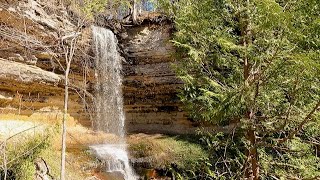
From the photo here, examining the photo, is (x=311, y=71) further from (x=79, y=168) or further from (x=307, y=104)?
(x=79, y=168)

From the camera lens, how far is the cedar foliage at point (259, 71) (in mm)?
3705

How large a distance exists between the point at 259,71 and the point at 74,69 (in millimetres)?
11859

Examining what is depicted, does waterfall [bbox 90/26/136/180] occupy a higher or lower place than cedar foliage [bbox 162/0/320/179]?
lower

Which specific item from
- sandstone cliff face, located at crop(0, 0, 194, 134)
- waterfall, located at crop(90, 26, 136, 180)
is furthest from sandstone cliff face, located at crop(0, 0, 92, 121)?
waterfall, located at crop(90, 26, 136, 180)

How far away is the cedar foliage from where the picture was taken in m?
3.71

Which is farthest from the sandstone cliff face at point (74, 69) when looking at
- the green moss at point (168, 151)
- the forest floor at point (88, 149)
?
the green moss at point (168, 151)

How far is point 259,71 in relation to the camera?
184 inches

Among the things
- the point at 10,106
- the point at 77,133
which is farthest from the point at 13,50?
the point at 77,133

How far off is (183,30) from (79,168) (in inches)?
272

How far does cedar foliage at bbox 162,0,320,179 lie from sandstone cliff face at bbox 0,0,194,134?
449 cm

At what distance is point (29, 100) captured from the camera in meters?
14.1

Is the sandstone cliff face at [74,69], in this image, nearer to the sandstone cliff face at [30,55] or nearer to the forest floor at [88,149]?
the sandstone cliff face at [30,55]

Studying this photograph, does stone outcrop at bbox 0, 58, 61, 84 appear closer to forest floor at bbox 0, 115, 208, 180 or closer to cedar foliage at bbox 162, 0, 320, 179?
forest floor at bbox 0, 115, 208, 180

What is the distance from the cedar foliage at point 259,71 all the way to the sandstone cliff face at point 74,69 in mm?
4489
